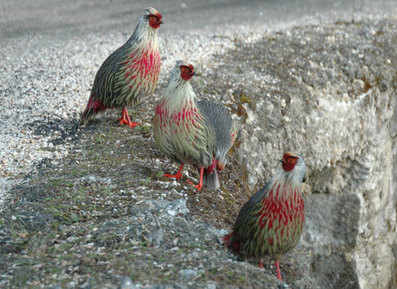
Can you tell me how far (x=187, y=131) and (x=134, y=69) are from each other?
4.26 ft

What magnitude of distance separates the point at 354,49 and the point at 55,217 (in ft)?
18.0

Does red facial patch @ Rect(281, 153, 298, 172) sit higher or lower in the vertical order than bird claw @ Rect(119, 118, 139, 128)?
higher

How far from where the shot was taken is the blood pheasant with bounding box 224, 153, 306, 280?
358cm

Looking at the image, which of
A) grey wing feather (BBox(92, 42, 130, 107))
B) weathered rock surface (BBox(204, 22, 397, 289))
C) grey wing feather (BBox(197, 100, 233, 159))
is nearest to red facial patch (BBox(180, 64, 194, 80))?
grey wing feather (BBox(197, 100, 233, 159))

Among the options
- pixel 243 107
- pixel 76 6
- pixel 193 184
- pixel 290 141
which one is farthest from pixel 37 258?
pixel 76 6

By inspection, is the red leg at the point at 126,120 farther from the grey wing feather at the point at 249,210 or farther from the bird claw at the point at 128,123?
the grey wing feather at the point at 249,210

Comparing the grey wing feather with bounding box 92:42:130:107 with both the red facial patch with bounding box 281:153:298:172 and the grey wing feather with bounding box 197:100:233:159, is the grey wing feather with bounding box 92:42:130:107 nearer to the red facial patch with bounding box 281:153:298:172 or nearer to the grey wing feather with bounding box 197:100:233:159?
the grey wing feather with bounding box 197:100:233:159

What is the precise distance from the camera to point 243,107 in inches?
241

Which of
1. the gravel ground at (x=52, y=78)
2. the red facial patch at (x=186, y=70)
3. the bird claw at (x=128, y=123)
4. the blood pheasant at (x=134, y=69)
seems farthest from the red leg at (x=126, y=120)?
the red facial patch at (x=186, y=70)

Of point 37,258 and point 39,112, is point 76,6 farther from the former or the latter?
point 37,258

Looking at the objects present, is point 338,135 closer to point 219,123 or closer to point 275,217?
point 219,123

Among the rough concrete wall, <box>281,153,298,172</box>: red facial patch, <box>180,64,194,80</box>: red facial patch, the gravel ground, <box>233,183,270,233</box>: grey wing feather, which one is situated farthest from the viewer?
the rough concrete wall

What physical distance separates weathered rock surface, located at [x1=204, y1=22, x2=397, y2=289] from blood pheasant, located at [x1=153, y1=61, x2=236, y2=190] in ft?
5.06

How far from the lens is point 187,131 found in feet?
13.8
